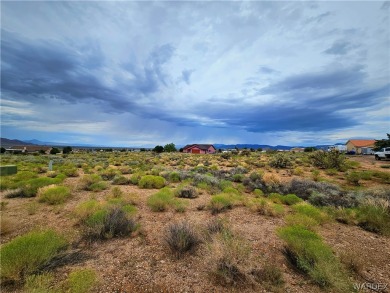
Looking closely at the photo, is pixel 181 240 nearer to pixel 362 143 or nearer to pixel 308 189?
pixel 308 189

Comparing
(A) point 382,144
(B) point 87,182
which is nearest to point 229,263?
(B) point 87,182

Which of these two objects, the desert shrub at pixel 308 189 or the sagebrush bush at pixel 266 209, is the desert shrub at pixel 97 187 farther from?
the desert shrub at pixel 308 189

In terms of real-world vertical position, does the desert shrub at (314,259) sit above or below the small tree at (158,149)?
below

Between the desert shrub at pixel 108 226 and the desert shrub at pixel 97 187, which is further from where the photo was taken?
the desert shrub at pixel 97 187

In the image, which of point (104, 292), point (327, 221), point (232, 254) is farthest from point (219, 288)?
point (327, 221)

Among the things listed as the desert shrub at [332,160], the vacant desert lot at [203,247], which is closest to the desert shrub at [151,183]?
the vacant desert lot at [203,247]

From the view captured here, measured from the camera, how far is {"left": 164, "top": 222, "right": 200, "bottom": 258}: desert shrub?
5375mm

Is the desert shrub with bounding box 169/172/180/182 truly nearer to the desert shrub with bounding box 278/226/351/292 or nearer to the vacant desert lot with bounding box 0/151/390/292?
the vacant desert lot with bounding box 0/151/390/292

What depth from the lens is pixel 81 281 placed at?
13.2 feet

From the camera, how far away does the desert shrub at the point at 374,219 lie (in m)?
6.94

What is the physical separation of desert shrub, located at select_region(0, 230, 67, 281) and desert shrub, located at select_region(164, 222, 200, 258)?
260 centimetres

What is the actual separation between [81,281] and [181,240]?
89.5 inches

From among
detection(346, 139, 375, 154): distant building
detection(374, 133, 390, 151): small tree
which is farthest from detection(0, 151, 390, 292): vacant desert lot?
detection(346, 139, 375, 154): distant building

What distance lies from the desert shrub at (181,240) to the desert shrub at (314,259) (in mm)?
2342
